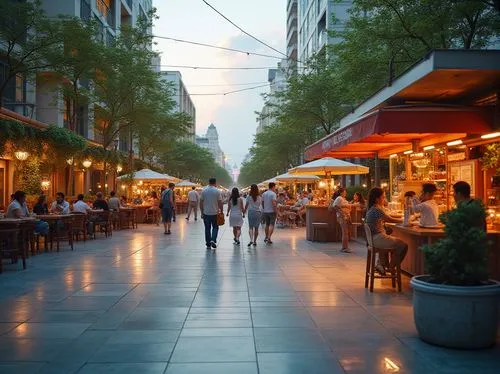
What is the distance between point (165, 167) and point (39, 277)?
1975 inches

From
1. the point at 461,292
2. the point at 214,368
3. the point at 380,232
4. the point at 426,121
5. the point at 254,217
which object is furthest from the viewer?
the point at 254,217

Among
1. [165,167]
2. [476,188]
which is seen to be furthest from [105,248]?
[165,167]

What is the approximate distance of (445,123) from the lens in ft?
29.0

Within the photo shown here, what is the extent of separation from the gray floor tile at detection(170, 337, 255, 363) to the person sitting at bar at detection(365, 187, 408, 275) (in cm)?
354

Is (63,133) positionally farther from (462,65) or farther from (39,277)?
(462,65)

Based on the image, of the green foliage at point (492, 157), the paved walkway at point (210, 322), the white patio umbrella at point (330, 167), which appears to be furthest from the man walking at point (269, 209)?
the green foliage at point (492, 157)

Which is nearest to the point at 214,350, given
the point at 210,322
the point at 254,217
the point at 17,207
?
the point at 210,322

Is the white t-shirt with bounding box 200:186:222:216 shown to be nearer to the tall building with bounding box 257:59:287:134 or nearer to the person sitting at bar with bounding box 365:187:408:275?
the person sitting at bar with bounding box 365:187:408:275

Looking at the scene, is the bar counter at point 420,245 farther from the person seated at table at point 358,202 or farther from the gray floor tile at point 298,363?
the person seated at table at point 358,202

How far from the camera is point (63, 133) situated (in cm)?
1961

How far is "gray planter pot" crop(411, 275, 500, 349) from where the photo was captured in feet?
16.5

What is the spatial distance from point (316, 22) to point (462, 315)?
170 feet

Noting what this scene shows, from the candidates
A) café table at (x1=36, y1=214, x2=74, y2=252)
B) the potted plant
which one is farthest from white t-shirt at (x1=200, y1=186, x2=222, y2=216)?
the potted plant

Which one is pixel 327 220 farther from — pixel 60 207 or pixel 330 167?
pixel 60 207
